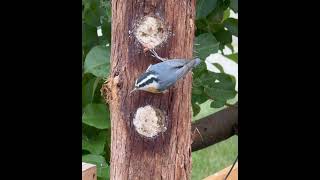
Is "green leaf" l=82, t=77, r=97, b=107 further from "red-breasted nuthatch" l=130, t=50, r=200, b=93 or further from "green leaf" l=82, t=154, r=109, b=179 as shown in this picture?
"red-breasted nuthatch" l=130, t=50, r=200, b=93

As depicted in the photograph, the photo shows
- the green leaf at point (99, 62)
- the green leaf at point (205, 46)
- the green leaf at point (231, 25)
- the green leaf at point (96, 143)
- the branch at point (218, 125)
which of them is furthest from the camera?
the branch at point (218, 125)

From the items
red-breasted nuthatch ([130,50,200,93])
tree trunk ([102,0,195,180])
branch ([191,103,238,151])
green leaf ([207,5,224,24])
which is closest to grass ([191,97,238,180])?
branch ([191,103,238,151])

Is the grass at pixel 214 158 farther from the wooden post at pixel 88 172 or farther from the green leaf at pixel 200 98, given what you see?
the wooden post at pixel 88 172

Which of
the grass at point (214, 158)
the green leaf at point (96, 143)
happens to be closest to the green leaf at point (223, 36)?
the green leaf at point (96, 143)

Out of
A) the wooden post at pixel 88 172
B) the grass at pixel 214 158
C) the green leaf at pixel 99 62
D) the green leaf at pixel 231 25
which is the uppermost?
the green leaf at pixel 231 25

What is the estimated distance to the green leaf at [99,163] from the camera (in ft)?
6.22

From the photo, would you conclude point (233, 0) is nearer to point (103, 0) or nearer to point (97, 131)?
point (103, 0)

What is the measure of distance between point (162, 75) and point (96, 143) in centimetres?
76

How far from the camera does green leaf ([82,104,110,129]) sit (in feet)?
6.33

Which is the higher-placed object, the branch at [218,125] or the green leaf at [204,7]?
the green leaf at [204,7]

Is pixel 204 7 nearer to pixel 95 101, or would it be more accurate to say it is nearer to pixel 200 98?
pixel 200 98

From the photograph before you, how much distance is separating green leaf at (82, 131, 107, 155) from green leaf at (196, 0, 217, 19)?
48 centimetres

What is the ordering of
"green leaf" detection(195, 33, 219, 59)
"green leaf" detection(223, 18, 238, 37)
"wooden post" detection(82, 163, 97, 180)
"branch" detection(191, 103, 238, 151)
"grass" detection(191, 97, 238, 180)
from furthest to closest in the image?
1. "grass" detection(191, 97, 238, 180)
2. "branch" detection(191, 103, 238, 151)
3. "green leaf" detection(223, 18, 238, 37)
4. "green leaf" detection(195, 33, 219, 59)
5. "wooden post" detection(82, 163, 97, 180)

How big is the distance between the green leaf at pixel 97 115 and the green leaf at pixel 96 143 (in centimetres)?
9
